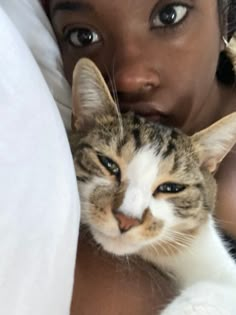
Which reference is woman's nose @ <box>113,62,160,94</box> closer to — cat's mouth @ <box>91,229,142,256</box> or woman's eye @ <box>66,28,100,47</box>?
woman's eye @ <box>66,28,100,47</box>

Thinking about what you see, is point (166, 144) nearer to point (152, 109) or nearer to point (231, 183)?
point (152, 109)

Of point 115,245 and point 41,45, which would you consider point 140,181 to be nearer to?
point 115,245

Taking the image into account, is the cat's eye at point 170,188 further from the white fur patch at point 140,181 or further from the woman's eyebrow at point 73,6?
the woman's eyebrow at point 73,6

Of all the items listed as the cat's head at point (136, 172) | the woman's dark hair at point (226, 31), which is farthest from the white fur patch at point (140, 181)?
the woman's dark hair at point (226, 31)

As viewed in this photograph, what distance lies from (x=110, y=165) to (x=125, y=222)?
0.39 ft

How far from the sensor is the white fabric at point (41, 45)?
99 centimetres

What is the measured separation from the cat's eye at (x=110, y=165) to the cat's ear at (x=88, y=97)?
3.2 inches

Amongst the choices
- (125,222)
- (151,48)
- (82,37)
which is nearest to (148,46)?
(151,48)

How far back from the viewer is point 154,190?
0.88 metres

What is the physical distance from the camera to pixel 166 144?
0.95 meters

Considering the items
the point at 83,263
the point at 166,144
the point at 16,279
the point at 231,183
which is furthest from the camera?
the point at 231,183

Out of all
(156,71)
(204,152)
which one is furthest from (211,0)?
(204,152)

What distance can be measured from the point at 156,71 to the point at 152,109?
2.6 inches

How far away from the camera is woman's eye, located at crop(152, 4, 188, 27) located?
1030 mm
